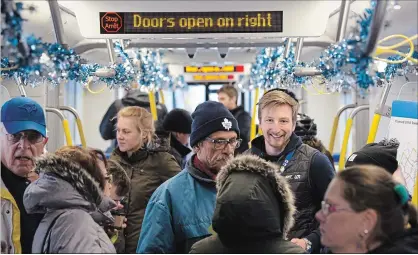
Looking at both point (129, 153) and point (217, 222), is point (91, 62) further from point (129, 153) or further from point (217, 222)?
point (217, 222)

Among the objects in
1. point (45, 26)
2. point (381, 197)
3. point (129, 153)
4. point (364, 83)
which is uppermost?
point (45, 26)

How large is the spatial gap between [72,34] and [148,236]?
1.33 meters

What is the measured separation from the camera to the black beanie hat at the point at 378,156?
327 centimetres

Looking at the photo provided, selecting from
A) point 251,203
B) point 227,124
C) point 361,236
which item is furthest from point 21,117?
point 361,236

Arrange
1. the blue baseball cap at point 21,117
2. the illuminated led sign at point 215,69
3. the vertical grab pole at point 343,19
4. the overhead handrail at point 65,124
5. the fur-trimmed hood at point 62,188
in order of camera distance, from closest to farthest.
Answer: the fur-trimmed hood at point 62,188 → the blue baseball cap at point 21,117 → the vertical grab pole at point 343,19 → the overhead handrail at point 65,124 → the illuminated led sign at point 215,69

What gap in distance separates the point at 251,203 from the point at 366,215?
42cm

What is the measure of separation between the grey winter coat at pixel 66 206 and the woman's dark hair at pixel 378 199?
92 centimetres

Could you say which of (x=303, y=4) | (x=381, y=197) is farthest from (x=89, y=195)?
(x=303, y=4)

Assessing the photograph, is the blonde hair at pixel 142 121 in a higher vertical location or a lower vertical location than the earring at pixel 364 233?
lower

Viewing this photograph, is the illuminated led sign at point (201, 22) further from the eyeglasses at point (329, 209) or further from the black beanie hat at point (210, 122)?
the eyeglasses at point (329, 209)

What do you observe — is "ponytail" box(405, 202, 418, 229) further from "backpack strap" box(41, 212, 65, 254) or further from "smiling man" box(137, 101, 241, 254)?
"backpack strap" box(41, 212, 65, 254)

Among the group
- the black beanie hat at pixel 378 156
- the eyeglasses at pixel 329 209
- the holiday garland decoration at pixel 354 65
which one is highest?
the holiday garland decoration at pixel 354 65

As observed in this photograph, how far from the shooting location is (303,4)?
362 cm

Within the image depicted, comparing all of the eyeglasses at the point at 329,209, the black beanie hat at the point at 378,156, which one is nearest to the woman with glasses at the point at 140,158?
the black beanie hat at the point at 378,156
